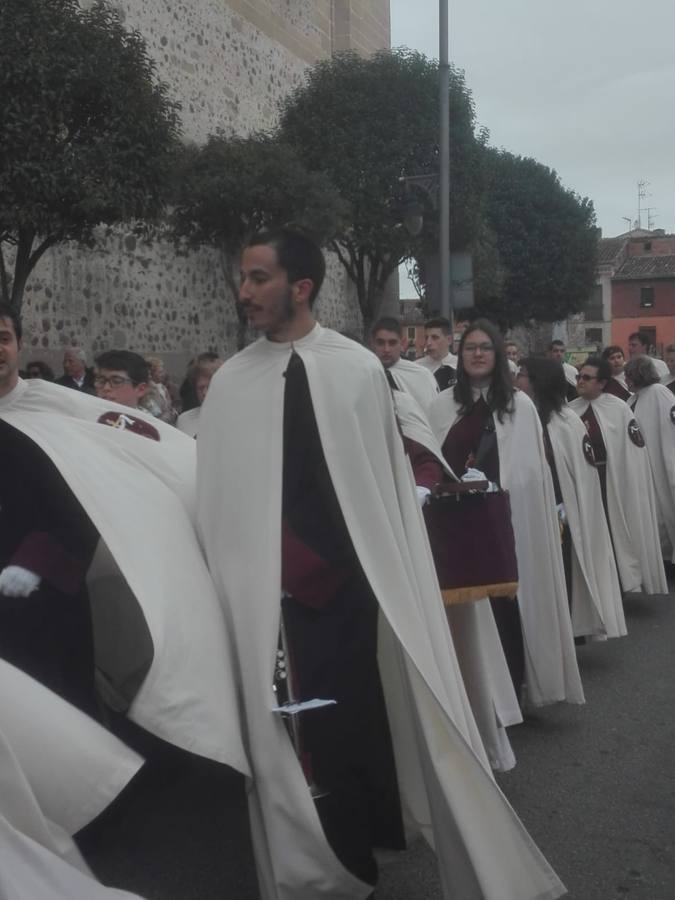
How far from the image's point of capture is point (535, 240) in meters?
41.9

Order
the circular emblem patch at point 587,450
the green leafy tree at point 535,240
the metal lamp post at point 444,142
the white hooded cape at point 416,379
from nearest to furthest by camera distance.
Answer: the circular emblem patch at point 587,450 → the white hooded cape at point 416,379 → the metal lamp post at point 444,142 → the green leafy tree at point 535,240

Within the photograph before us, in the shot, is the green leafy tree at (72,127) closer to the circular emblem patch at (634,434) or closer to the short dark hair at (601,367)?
the short dark hair at (601,367)

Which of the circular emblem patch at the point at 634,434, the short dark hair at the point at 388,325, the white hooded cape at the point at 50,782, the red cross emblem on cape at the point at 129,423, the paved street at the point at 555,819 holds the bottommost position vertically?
the paved street at the point at 555,819

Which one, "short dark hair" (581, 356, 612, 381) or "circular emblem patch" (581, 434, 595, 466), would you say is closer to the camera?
"circular emblem patch" (581, 434, 595, 466)

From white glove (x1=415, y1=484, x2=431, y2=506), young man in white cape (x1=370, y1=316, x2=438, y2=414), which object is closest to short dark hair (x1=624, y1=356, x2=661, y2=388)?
young man in white cape (x1=370, y1=316, x2=438, y2=414)

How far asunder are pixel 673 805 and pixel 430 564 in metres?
1.75

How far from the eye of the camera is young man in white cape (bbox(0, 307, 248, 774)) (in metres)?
3.53

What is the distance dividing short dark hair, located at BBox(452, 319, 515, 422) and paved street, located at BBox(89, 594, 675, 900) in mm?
1634

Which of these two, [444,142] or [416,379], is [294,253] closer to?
[416,379]

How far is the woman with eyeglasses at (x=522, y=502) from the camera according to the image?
5.93 m

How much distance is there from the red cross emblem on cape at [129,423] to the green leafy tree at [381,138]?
1840 cm

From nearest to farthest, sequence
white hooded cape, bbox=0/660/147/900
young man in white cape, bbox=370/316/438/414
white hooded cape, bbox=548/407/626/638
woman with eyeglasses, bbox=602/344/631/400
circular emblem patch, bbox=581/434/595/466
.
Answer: white hooded cape, bbox=0/660/147/900 < white hooded cape, bbox=548/407/626/638 < circular emblem patch, bbox=581/434/595/466 < young man in white cape, bbox=370/316/438/414 < woman with eyeglasses, bbox=602/344/631/400

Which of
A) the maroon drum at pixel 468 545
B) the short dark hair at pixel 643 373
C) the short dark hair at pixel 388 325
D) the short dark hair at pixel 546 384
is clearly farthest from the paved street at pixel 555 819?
the short dark hair at pixel 643 373

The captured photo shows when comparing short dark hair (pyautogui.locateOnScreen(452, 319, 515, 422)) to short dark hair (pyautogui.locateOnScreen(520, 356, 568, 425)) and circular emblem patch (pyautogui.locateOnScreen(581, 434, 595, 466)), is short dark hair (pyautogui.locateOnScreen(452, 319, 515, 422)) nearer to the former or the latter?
short dark hair (pyautogui.locateOnScreen(520, 356, 568, 425))
